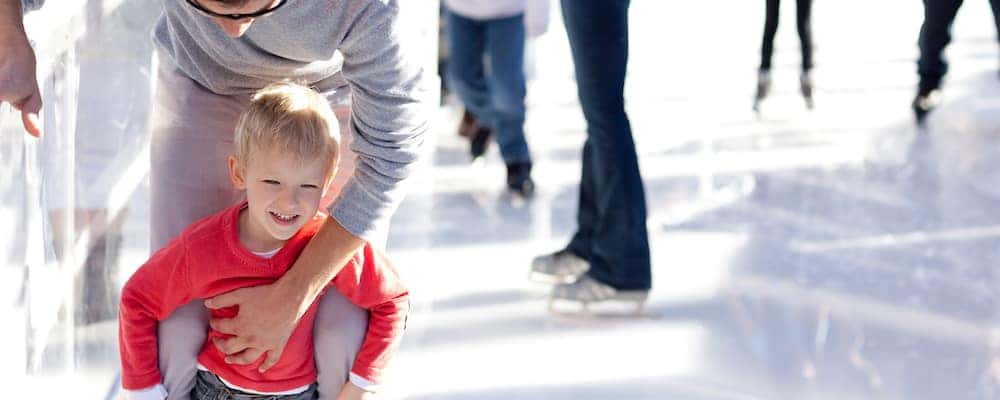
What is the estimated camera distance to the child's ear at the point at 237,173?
187 cm

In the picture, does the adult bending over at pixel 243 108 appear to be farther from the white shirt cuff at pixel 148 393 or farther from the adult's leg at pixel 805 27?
the adult's leg at pixel 805 27

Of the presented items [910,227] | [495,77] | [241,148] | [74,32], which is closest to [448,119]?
[495,77]

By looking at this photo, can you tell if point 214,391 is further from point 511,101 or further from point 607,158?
point 511,101

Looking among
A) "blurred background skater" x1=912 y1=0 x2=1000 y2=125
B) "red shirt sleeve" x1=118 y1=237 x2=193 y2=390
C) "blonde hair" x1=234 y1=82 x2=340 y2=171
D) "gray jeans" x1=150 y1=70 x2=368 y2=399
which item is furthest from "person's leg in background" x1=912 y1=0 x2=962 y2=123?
"red shirt sleeve" x1=118 y1=237 x2=193 y2=390

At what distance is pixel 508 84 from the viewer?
3781 mm

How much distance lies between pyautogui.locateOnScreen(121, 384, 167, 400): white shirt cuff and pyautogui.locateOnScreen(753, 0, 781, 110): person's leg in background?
8.06ft

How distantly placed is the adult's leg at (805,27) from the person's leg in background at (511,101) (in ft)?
2.72

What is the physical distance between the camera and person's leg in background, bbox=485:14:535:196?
3771 millimetres

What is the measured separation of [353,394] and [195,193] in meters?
0.35

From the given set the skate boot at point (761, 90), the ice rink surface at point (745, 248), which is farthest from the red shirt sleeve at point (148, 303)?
the skate boot at point (761, 90)

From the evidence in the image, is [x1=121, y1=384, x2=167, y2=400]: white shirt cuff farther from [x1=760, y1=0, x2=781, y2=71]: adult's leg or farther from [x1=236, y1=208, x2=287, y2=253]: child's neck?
[x1=760, y1=0, x2=781, y2=71]: adult's leg

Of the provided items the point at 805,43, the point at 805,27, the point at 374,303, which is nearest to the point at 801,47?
the point at 805,43

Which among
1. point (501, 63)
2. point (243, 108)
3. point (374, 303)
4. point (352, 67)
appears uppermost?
point (352, 67)

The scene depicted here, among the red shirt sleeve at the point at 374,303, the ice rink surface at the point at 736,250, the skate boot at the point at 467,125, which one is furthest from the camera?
the skate boot at the point at 467,125
